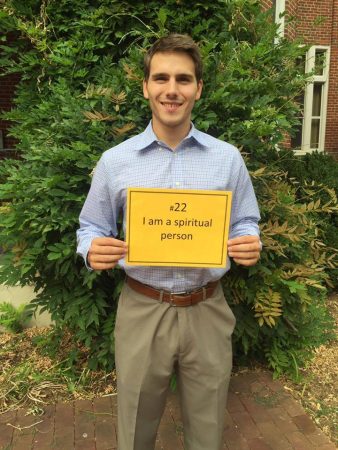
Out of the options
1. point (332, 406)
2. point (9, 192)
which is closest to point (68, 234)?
point (9, 192)

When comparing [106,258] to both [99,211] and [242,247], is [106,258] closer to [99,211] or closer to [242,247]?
[99,211]

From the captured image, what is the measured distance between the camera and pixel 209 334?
72.6 inches

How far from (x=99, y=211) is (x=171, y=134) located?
44 centimetres

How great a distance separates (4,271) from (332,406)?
7.54 ft

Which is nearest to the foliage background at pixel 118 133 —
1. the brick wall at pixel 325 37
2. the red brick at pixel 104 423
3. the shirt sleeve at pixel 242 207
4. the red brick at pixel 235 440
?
the red brick at pixel 104 423

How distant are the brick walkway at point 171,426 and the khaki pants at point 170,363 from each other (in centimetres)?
64

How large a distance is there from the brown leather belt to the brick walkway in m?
1.14

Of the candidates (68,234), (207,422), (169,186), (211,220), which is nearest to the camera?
(211,220)

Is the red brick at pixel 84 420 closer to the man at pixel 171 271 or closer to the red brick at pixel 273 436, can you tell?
the man at pixel 171 271

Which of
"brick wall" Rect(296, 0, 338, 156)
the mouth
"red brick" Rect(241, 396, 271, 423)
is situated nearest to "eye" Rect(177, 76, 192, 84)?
the mouth

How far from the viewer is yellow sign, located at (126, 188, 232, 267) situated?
63.4 inches

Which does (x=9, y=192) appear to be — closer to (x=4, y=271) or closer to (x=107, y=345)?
(x=4, y=271)

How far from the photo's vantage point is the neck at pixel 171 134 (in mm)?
1751

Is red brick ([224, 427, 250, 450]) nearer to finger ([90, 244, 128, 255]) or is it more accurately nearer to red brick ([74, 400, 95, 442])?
red brick ([74, 400, 95, 442])
